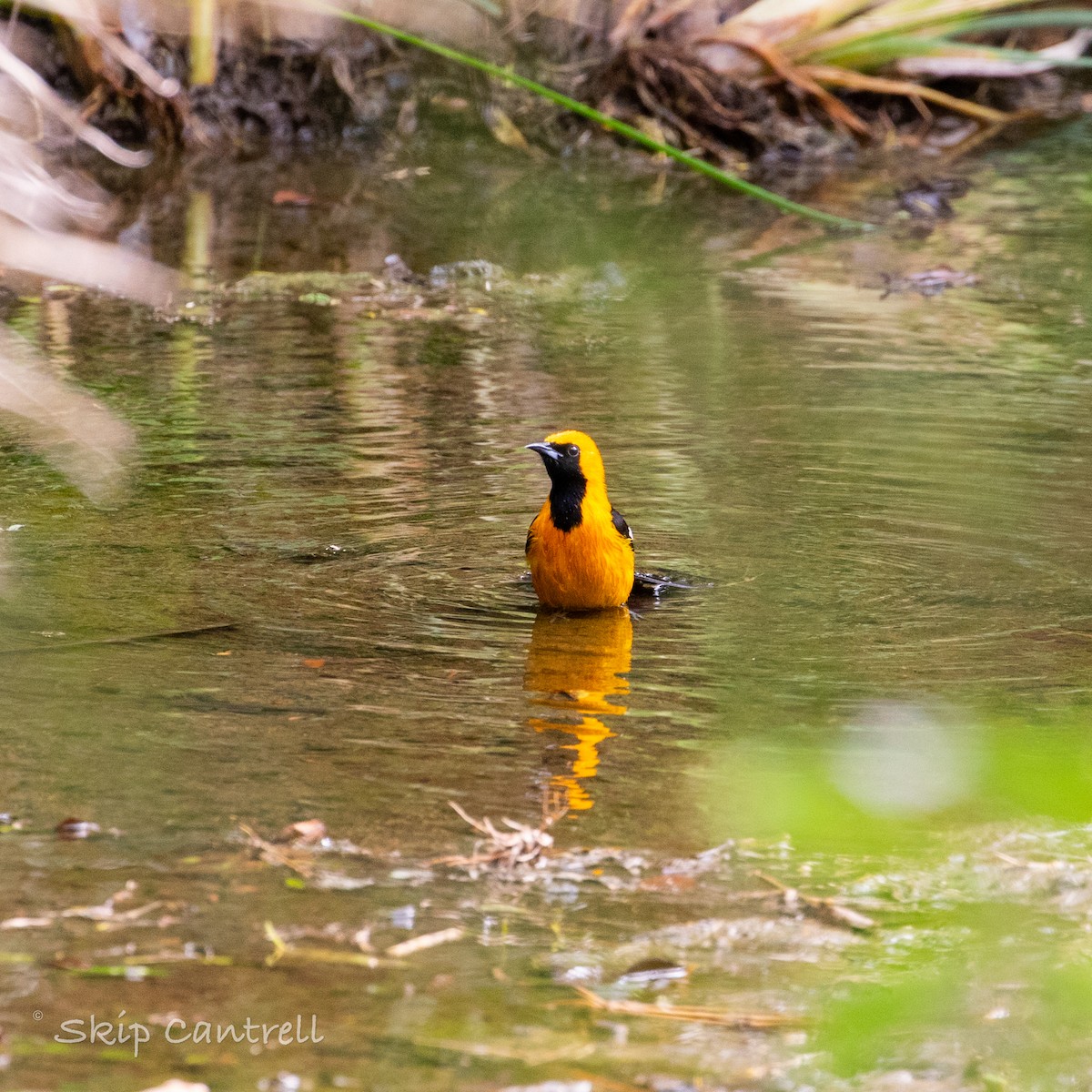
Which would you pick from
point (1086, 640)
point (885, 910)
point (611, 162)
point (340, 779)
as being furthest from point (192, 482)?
point (611, 162)

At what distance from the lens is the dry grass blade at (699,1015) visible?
8.55ft

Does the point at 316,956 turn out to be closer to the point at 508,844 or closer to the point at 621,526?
the point at 508,844

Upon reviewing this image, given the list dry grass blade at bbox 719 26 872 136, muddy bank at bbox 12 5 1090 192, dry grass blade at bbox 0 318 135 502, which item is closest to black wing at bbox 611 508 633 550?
dry grass blade at bbox 0 318 135 502

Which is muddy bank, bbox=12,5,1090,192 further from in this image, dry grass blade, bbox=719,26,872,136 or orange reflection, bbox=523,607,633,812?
orange reflection, bbox=523,607,633,812

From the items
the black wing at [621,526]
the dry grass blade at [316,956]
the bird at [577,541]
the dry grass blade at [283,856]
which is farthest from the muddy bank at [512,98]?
the dry grass blade at [316,956]

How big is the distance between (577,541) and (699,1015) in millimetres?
2588

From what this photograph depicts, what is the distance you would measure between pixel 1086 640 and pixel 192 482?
3.24 m

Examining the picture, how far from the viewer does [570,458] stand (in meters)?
5.24

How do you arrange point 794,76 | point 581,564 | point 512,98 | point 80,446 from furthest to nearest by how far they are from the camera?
point 512,98 < point 794,76 < point 80,446 < point 581,564

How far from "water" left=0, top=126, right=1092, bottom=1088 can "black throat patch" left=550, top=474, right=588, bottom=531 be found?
33 cm

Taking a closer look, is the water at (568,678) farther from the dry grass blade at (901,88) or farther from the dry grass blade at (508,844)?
the dry grass blade at (901,88)

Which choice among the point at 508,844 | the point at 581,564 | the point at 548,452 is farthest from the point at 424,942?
the point at 548,452

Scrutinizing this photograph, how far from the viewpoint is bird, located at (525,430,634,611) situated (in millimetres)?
5109

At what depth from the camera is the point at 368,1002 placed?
2645 millimetres
